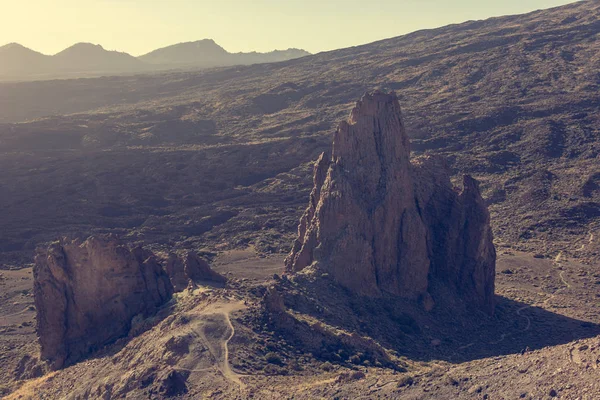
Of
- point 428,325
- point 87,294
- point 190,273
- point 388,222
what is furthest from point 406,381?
point 87,294

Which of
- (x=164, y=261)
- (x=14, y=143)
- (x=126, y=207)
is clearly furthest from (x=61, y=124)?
(x=164, y=261)

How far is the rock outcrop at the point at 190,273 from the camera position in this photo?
167 ft

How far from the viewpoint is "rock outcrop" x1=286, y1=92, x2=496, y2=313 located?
53.9 metres

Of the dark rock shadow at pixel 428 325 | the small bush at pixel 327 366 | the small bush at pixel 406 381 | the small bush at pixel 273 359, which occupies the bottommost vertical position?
the dark rock shadow at pixel 428 325

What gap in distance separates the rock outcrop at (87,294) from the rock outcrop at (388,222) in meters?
12.6

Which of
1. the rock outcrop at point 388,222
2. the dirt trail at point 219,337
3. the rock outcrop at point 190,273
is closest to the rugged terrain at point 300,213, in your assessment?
the dirt trail at point 219,337

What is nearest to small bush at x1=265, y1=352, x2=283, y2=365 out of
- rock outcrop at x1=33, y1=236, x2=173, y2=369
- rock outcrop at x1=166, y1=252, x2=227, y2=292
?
rock outcrop at x1=33, y1=236, x2=173, y2=369

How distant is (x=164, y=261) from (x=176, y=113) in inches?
5578

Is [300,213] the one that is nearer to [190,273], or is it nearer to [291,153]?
[291,153]

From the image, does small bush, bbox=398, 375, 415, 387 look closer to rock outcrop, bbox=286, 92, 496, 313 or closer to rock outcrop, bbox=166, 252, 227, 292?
rock outcrop, bbox=286, 92, 496, 313

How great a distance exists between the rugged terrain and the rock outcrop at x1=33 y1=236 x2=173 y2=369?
2.28m

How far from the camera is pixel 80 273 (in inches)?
1929

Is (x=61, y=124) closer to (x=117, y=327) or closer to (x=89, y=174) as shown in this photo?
(x=89, y=174)

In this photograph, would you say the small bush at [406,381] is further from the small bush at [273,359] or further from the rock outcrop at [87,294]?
the rock outcrop at [87,294]
